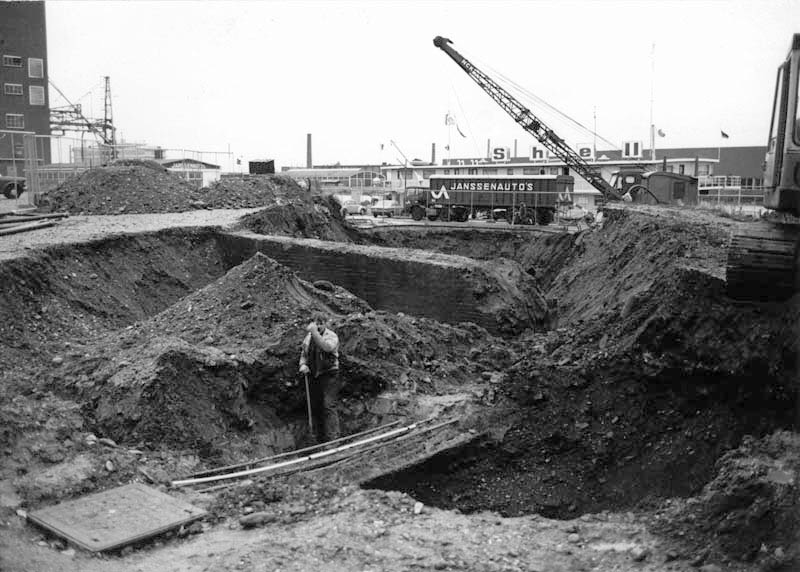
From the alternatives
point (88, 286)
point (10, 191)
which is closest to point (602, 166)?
point (10, 191)

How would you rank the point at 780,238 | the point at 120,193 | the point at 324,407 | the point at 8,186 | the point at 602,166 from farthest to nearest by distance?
the point at 602,166, the point at 8,186, the point at 120,193, the point at 324,407, the point at 780,238

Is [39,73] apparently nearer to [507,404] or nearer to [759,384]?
[507,404]

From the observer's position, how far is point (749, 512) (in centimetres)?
516

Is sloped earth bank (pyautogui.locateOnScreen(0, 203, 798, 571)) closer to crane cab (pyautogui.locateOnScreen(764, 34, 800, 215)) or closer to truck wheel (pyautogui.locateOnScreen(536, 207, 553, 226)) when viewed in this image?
crane cab (pyautogui.locateOnScreen(764, 34, 800, 215))

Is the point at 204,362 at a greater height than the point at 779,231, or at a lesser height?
lesser

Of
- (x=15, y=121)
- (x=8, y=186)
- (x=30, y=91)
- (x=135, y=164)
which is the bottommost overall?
(x=8, y=186)

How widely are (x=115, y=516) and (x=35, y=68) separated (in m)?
11.0

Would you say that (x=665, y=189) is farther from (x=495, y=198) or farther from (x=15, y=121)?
(x=15, y=121)

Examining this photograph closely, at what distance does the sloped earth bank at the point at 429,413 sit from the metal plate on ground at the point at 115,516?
0.16m

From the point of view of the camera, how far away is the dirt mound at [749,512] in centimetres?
490

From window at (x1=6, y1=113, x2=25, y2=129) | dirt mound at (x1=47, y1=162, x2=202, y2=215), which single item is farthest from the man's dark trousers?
window at (x1=6, y1=113, x2=25, y2=129)

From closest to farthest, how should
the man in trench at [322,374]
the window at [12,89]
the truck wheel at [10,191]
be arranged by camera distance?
1. the man in trench at [322,374]
2. the window at [12,89]
3. the truck wheel at [10,191]

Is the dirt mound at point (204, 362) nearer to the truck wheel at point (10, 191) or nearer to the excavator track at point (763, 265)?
the excavator track at point (763, 265)

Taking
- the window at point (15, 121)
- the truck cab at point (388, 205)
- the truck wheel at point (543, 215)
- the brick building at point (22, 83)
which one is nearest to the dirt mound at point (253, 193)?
the brick building at point (22, 83)
